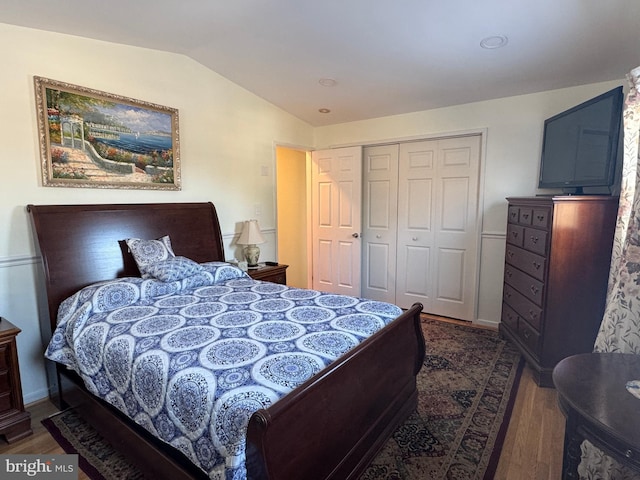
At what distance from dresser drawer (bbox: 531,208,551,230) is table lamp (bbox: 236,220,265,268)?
94.7 inches

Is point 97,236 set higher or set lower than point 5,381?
higher

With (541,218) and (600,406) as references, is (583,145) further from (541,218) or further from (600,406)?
(600,406)

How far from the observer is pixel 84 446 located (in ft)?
6.29

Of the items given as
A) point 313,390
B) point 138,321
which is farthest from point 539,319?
point 138,321

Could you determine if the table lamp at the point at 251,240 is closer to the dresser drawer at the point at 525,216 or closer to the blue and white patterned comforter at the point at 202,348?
the blue and white patterned comforter at the point at 202,348

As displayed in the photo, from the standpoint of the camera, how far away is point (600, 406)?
3.35ft

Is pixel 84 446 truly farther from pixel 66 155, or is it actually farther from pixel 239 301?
pixel 66 155

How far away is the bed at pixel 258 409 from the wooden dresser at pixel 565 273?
40.4 inches

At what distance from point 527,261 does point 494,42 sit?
64.4 inches

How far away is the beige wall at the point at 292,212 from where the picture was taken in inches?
193

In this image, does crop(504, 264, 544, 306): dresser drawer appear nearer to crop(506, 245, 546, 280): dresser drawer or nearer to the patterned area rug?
crop(506, 245, 546, 280): dresser drawer

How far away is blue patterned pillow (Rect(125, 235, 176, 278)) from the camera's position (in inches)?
98.4

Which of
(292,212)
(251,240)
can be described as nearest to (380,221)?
(292,212)

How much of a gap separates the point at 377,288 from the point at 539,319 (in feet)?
6.93
